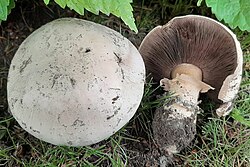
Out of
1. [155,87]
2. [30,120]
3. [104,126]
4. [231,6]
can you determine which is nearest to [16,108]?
[30,120]

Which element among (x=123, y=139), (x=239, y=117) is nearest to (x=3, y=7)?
(x=123, y=139)

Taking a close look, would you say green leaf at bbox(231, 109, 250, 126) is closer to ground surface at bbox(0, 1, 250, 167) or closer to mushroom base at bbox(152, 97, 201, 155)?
ground surface at bbox(0, 1, 250, 167)

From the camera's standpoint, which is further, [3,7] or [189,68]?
[189,68]

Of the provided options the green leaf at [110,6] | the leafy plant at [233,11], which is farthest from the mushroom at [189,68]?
the green leaf at [110,6]

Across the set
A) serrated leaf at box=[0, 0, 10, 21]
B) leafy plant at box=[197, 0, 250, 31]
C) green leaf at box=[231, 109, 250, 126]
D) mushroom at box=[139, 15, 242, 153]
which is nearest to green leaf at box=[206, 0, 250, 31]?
leafy plant at box=[197, 0, 250, 31]

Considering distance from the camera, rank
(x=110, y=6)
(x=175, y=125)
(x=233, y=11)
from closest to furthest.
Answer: (x=110, y=6), (x=233, y=11), (x=175, y=125)

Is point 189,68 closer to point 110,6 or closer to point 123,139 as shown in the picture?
point 123,139

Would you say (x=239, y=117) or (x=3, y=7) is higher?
(x=3, y=7)
